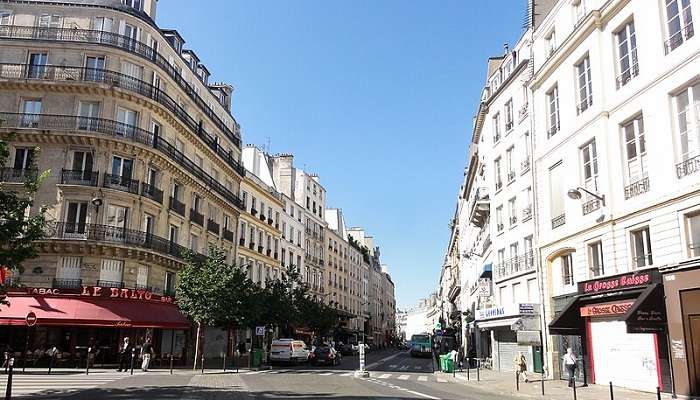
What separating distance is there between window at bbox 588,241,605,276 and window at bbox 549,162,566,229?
8.69 ft

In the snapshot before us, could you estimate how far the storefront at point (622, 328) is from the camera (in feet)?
56.5

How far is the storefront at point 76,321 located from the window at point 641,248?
21.9 metres

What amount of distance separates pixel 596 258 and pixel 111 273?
22.2 m

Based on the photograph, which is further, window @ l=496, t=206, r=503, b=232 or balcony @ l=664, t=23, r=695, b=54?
window @ l=496, t=206, r=503, b=232

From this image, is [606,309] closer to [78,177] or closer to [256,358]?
[256,358]

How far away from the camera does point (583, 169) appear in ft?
74.4

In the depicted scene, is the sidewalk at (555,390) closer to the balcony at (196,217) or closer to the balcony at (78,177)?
the balcony at (196,217)

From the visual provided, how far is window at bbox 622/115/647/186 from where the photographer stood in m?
18.9

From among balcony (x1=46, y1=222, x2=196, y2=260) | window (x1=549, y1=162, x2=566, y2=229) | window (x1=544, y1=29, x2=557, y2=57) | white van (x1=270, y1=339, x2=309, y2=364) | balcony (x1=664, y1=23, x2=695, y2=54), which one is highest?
window (x1=544, y1=29, x2=557, y2=57)

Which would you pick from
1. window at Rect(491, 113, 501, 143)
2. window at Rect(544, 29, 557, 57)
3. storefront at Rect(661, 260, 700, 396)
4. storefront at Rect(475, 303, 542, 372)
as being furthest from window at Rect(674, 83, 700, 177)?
window at Rect(491, 113, 501, 143)

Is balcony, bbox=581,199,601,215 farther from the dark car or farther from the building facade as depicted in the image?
the dark car

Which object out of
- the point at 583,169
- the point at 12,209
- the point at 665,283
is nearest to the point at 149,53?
the point at 12,209

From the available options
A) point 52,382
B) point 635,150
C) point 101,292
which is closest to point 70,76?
point 101,292

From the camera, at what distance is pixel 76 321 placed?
87.7 feet
